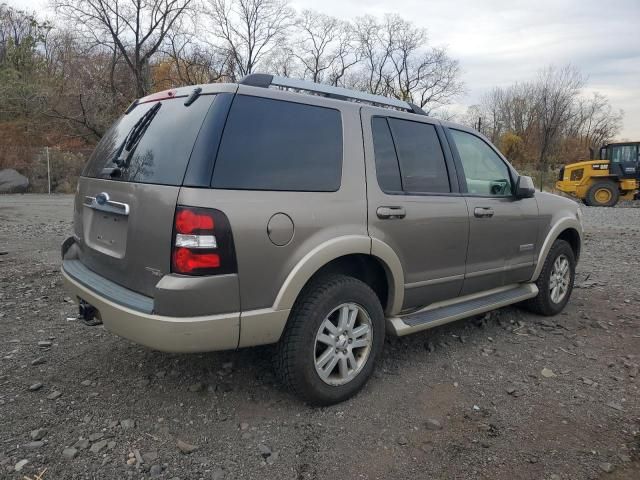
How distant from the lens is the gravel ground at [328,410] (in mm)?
2469

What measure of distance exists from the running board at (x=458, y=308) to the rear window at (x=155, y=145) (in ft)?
5.78

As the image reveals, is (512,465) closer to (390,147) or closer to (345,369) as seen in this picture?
(345,369)

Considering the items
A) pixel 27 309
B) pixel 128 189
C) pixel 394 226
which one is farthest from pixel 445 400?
pixel 27 309

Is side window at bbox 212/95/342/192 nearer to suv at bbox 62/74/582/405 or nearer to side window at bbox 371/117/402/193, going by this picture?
suv at bbox 62/74/582/405

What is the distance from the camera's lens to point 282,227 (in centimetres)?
266

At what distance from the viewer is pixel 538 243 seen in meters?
4.54

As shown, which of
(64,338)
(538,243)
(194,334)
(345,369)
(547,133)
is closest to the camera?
(194,334)

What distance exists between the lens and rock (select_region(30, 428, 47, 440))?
2.58 metres

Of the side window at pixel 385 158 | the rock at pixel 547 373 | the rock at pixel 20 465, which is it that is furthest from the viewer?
the rock at pixel 547 373

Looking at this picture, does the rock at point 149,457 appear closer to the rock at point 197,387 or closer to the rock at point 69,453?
the rock at point 69,453

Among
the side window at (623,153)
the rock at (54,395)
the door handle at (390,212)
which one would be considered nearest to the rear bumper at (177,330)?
the rock at (54,395)

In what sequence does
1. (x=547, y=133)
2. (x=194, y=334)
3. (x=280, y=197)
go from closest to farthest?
(x=194, y=334) → (x=280, y=197) → (x=547, y=133)

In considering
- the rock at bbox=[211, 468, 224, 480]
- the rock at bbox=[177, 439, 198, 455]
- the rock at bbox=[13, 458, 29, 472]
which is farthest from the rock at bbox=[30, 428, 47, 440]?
the rock at bbox=[211, 468, 224, 480]

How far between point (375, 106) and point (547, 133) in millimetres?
52955
